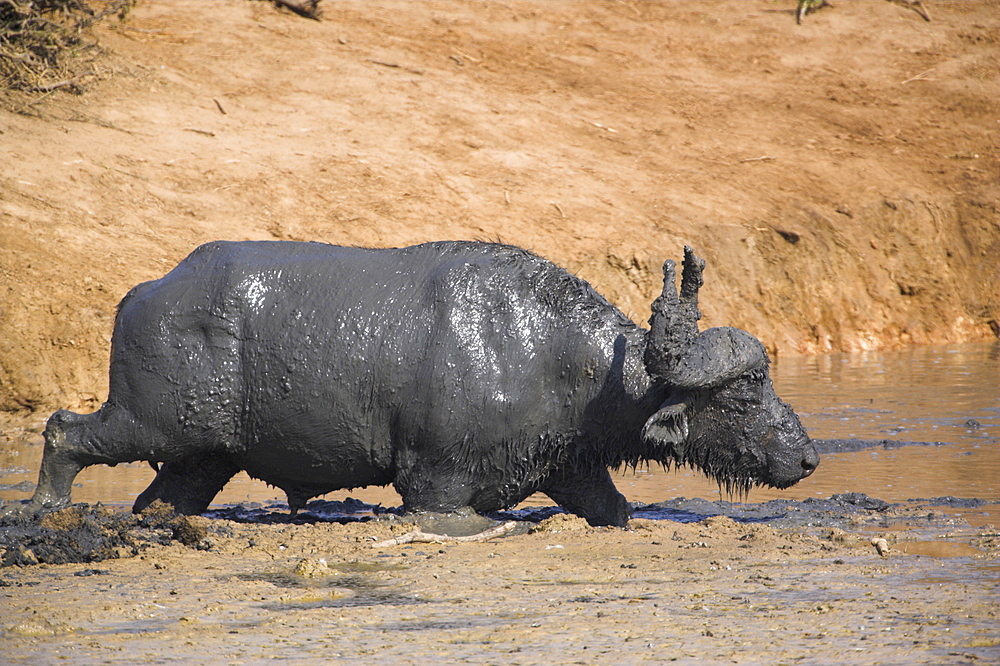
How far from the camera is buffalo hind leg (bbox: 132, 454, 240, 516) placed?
24.3ft

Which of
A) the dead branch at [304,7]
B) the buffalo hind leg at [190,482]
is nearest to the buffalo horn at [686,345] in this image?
the buffalo hind leg at [190,482]

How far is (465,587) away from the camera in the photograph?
5617 millimetres

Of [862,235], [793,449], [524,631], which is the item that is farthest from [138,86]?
[524,631]

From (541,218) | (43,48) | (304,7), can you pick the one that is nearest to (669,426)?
(541,218)

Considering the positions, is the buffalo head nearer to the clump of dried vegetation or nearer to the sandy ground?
the sandy ground

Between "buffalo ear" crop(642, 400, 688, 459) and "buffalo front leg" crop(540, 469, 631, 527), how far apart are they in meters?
0.62

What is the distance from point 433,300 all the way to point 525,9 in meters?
16.9

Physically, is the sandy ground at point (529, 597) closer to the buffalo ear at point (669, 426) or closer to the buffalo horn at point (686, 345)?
the buffalo ear at point (669, 426)

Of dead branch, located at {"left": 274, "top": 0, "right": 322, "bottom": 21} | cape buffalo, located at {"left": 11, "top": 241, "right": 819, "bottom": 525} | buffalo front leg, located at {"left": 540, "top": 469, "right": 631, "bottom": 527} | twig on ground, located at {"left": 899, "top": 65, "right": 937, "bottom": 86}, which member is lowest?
buffalo front leg, located at {"left": 540, "top": 469, "right": 631, "bottom": 527}

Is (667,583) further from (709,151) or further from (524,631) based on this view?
(709,151)

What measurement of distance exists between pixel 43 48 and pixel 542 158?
695cm

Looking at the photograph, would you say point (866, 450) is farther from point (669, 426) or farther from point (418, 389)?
point (418, 389)

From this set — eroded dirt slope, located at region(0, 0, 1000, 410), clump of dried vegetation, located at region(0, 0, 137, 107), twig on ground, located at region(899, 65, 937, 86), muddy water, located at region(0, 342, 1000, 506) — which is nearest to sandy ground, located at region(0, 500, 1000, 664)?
muddy water, located at region(0, 342, 1000, 506)

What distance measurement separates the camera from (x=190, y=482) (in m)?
7.44
